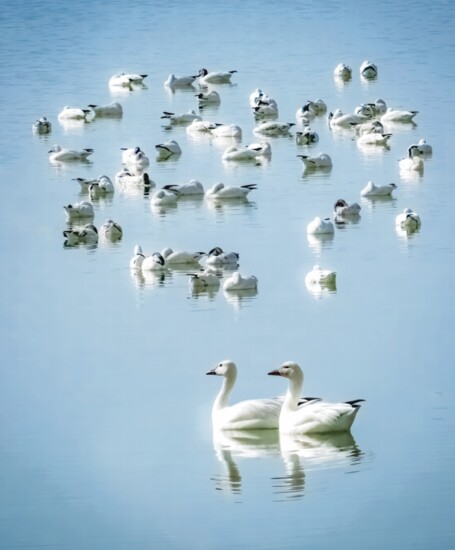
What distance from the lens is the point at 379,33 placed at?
1928 inches

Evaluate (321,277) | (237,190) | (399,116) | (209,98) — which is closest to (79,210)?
(237,190)

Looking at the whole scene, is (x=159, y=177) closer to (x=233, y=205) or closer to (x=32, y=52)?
(x=233, y=205)

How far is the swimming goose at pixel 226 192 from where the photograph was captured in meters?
27.2

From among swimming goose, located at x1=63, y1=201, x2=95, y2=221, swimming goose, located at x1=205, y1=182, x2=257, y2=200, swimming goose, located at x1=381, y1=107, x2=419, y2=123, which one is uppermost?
swimming goose, located at x1=381, y1=107, x2=419, y2=123

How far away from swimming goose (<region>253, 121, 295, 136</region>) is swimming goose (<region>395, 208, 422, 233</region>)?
8943 millimetres

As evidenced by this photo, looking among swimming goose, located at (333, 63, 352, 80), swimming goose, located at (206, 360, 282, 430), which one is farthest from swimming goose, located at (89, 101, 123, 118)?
swimming goose, located at (206, 360, 282, 430)

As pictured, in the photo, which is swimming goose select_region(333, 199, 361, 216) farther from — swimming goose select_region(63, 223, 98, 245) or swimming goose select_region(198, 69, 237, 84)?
swimming goose select_region(198, 69, 237, 84)

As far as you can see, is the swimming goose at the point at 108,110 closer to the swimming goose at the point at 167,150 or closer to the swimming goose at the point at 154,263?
the swimming goose at the point at 167,150

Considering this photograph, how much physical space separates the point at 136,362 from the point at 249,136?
15232mm

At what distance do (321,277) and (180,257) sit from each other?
7.55ft

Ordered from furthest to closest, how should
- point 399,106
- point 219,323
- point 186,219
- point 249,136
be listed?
1. point 399,106
2. point 249,136
3. point 186,219
4. point 219,323

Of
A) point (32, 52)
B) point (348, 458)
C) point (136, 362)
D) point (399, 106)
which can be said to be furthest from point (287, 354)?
point (32, 52)

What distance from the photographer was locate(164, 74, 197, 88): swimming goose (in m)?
39.8

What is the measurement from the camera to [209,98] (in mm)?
37719
